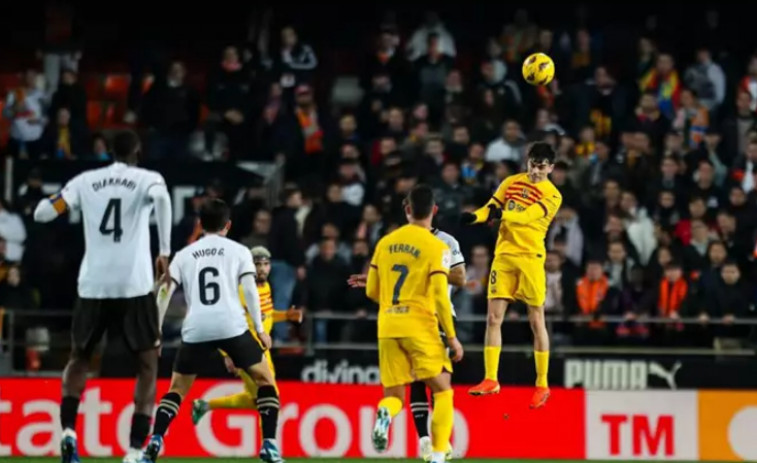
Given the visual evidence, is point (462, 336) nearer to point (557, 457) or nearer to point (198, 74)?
point (557, 457)

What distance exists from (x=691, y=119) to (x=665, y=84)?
0.84m

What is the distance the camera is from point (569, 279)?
19.6 meters

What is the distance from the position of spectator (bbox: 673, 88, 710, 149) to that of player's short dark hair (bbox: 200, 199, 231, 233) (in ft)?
33.3

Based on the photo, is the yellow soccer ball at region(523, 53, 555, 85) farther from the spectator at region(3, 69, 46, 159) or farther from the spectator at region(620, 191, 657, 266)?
the spectator at region(3, 69, 46, 159)

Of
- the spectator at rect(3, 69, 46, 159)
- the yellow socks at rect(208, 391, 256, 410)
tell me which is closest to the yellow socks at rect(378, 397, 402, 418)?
the yellow socks at rect(208, 391, 256, 410)

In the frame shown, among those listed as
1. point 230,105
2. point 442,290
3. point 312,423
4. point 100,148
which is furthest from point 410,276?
point 230,105

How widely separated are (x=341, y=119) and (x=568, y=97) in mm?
2933

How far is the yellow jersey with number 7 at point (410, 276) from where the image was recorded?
40.5 feet

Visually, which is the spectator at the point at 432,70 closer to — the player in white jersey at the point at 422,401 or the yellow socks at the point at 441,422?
the player in white jersey at the point at 422,401

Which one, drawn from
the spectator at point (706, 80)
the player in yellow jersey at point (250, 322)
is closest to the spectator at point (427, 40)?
the spectator at point (706, 80)

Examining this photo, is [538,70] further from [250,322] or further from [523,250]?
[250,322]

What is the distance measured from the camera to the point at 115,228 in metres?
12.3

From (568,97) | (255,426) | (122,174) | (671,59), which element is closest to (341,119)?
(568,97)

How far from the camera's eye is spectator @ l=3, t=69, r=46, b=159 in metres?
22.3
